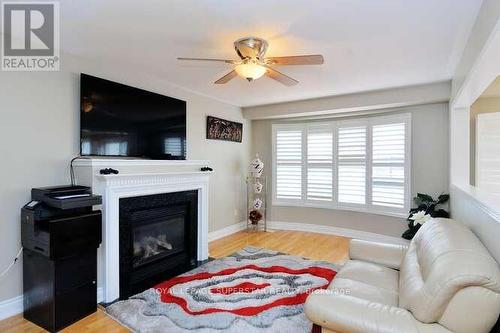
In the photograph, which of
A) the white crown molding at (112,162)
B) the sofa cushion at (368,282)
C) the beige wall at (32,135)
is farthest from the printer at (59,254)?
the sofa cushion at (368,282)

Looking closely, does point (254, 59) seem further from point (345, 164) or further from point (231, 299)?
point (345, 164)

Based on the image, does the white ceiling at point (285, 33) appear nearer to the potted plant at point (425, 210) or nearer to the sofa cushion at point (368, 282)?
the potted plant at point (425, 210)

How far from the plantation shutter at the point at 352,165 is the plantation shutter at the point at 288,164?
2.52ft

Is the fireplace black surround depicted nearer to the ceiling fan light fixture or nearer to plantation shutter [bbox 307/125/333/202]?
the ceiling fan light fixture

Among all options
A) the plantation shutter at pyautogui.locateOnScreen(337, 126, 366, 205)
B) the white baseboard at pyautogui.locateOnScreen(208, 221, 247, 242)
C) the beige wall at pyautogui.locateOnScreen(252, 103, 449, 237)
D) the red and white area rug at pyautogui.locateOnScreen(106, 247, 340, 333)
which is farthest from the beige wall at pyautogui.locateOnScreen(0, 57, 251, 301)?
the beige wall at pyautogui.locateOnScreen(252, 103, 449, 237)

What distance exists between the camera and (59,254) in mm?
2209

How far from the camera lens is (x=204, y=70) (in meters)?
3.26

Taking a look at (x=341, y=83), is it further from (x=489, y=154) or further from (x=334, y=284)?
(x=334, y=284)

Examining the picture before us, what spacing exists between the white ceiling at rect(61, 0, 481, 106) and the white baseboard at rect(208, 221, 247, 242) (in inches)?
102

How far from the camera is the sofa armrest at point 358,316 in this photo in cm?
132

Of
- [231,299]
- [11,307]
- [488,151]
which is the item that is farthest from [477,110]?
[11,307]

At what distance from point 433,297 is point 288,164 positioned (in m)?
4.17

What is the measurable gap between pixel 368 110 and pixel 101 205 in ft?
13.2

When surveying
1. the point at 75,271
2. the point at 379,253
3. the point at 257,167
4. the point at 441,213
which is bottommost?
the point at 75,271
